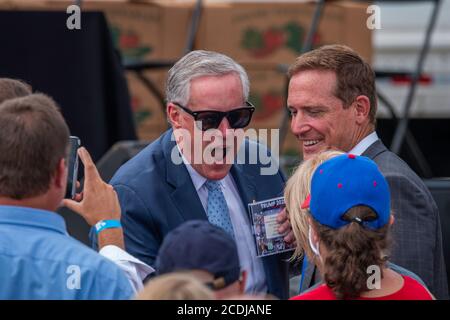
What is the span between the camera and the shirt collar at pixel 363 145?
3.72 m

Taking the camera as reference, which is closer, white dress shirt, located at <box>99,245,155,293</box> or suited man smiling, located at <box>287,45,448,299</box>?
Answer: white dress shirt, located at <box>99,245,155,293</box>

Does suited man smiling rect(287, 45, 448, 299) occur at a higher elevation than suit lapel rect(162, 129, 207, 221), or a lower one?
higher

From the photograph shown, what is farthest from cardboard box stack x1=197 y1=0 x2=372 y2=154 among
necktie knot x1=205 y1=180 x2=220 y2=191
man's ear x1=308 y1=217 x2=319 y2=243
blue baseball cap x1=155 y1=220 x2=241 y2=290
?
blue baseball cap x1=155 y1=220 x2=241 y2=290

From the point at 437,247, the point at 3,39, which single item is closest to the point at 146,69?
the point at 3,39

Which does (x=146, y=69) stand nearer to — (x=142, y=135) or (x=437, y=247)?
(x=142, y=135)

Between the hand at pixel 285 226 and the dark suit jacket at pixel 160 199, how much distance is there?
9 cm

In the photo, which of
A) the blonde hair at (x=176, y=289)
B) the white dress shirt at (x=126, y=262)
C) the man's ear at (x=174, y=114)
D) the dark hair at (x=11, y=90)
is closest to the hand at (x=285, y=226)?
the man's ear at (x=174, y=114)

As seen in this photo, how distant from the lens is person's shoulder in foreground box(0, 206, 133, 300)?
2.65 metres

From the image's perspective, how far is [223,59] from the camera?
3561mm

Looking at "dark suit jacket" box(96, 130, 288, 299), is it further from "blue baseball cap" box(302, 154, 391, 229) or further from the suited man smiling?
"blue baseball cap" box(302, 154, 391, 229)

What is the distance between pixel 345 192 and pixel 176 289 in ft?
2.45

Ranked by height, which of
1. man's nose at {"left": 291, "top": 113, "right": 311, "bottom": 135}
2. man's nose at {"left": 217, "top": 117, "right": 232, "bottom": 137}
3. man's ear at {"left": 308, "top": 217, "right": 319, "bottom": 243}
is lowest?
man's ear at {"left": 308, "top": 217, "right": 319, "bottom": 243}

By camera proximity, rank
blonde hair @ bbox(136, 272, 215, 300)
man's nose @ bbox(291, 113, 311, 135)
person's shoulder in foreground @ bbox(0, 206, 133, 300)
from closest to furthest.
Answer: blonde hair @ bbox(136, 272, 215, 300) → person's shoulder in foreground @ bbox(0, 206, 133, 300) → man's nose @ bbox(291, 113, 311, 135)

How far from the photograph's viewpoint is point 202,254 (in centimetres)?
250
